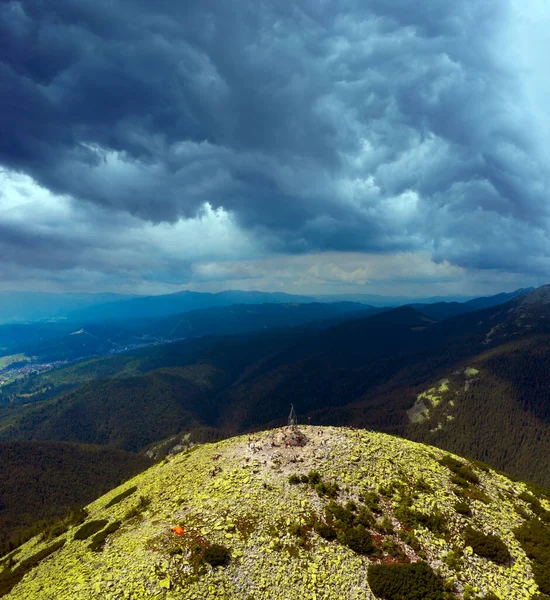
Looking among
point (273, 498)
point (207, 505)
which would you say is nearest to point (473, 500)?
point (273, 498)

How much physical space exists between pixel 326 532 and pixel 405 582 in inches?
316

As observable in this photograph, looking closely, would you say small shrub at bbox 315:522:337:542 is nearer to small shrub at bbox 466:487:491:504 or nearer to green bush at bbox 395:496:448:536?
green bush at bbox 395:496:448:536

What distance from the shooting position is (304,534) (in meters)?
34.2

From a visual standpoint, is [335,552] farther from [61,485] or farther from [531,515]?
[61,485]

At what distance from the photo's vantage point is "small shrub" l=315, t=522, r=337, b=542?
34031 mm

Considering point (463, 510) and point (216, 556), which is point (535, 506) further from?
point (216, 556)

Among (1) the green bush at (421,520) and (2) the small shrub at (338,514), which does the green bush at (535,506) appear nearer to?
(1) the green bush at (421,520)

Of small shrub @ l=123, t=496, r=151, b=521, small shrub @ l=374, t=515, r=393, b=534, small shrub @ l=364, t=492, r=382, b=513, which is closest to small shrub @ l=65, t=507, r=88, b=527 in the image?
small shrub @ l=123, t=496, r=151, b=521

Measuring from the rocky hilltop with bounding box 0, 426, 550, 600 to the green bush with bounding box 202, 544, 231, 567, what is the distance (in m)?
0.09

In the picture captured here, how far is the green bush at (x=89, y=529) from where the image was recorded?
40481 mm

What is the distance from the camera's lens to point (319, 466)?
144 feet

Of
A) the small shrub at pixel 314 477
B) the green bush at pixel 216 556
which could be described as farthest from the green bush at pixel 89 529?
the small shrub at pixel 314 477

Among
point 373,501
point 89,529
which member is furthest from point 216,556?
point 89,529

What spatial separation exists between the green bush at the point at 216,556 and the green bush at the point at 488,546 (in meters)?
25.8
